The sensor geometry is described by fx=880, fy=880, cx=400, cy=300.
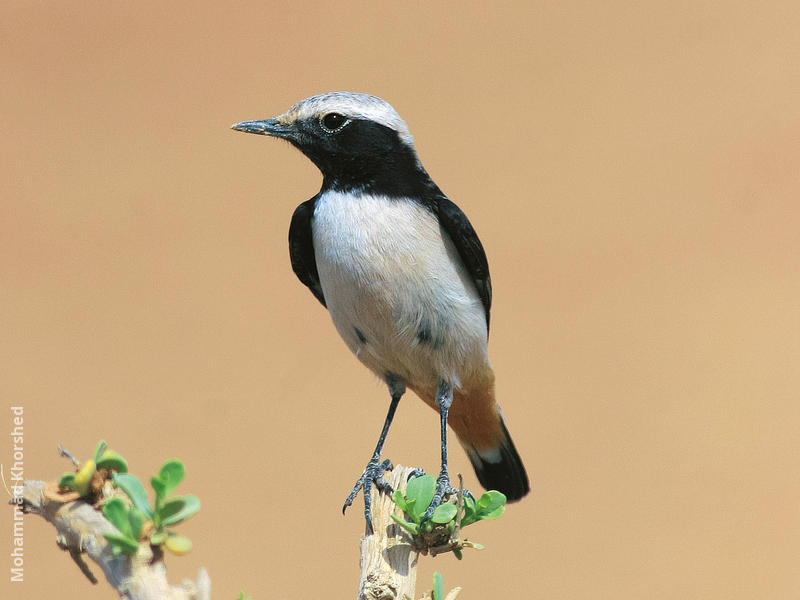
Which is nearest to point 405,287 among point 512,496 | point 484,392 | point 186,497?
point 484,392

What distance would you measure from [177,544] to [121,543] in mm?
91

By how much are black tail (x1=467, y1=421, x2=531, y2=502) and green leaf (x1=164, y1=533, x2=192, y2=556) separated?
2.30 metres

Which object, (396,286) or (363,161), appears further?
(363,161)

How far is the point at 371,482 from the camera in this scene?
2.86 m

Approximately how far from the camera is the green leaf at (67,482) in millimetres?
1486

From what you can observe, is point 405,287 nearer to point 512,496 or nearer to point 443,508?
point 443,508

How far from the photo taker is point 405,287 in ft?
9.42

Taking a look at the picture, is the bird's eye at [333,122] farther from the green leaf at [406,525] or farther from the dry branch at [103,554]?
the dry branch at [103,554]

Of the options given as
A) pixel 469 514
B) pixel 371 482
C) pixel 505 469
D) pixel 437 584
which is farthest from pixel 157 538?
pixel 505 469

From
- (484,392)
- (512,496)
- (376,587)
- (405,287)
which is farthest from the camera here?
(512,496)

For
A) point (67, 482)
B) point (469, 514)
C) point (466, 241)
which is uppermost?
point (466, 241)

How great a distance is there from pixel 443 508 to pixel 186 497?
106 centimetres

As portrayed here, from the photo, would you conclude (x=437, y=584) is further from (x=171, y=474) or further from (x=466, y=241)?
(x=466, y=241)

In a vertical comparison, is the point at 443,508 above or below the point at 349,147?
below
